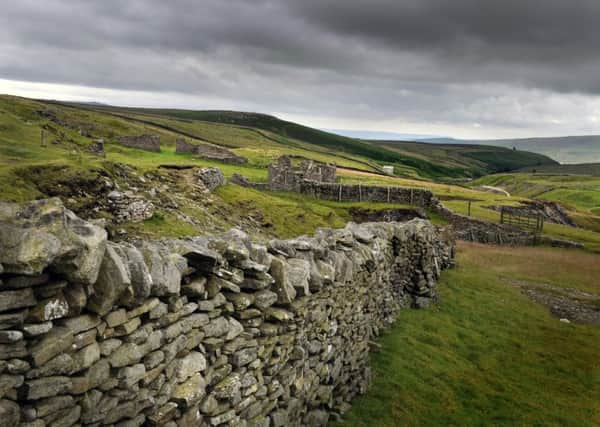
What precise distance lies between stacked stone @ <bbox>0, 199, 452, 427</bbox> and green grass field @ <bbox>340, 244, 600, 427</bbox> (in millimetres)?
2109

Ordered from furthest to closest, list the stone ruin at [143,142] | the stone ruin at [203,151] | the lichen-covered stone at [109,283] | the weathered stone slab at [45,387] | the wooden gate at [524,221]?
the stone ruin at [203,151] → the stone ruin at [143,142] → the wooden gate at [524,221] → the lichen-covered stone at [109,283] → the weathered stone slab at [45,387]

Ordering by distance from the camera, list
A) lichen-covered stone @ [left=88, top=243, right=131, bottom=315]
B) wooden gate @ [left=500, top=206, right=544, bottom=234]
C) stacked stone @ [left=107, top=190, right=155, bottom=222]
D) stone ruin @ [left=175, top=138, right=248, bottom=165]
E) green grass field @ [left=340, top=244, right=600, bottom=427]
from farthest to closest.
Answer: stone ruin @ [left=175, top=138, right=248, bottom=165]
wooden gate @ [left=500, top=206, right=544, bottom=234]
stacked stone @ [left=107, top=190, right=155, bottom=222]
green grass field @ [left=340, top=244, right=600, bottom=427]
lichen-covered stone @ [left=88, top=243, right=131, bottom=315]

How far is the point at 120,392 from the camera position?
5664 mm

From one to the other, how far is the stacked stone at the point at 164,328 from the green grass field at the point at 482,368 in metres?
2.11

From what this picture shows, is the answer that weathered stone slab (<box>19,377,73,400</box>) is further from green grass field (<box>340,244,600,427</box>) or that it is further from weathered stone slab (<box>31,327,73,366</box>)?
green grass field (<box>340,244,600,427</box>)

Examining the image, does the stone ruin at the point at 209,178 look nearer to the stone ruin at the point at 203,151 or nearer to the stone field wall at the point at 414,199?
the stone field wall at the point at 414,199

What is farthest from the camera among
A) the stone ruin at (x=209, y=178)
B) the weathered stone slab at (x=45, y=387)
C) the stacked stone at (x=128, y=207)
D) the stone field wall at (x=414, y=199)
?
the stone field wall at (x=414, y=199)

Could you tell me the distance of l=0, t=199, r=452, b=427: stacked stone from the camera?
15.4ft

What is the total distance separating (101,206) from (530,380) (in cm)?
1643

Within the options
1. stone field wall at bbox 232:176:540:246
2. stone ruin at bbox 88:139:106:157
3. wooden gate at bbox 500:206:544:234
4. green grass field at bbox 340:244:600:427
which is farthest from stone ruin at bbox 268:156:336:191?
green grass field at bbox 340:244:600:427

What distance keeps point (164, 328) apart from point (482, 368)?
12593mm

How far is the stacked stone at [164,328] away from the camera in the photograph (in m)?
4.68

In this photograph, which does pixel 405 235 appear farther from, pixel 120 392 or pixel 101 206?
pixel 120 392

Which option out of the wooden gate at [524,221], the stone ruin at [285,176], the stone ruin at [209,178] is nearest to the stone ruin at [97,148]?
the stone ruin at [209,178]
